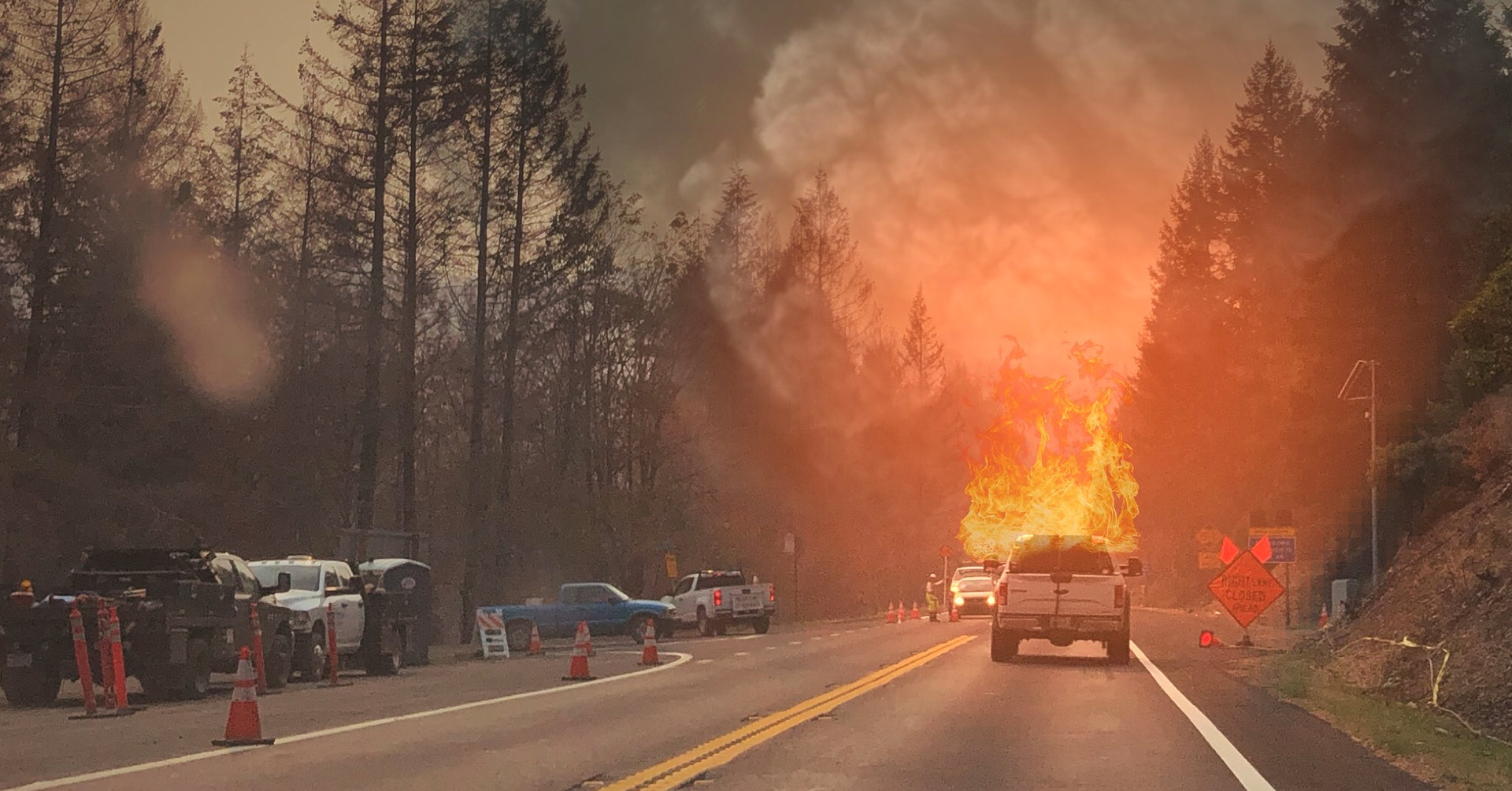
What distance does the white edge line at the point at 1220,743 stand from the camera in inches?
485

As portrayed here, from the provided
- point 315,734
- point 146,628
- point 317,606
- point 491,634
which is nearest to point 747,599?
point 491,634

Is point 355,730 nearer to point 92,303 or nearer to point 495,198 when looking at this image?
point 92,303

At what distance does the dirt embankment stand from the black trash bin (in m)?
15.9

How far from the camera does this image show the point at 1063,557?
28.2m

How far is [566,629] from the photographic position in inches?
1683

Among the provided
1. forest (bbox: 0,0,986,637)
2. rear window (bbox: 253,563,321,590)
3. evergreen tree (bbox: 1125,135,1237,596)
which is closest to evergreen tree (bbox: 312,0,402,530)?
forest (bbox: 0,0,986,637)

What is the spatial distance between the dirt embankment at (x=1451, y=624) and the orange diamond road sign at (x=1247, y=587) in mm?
1366

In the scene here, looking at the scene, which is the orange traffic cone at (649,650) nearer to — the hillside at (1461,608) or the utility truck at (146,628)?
the utility truck at (146,628)

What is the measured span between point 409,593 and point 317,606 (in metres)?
4.06

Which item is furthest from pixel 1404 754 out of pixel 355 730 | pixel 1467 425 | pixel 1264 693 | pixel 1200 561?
pixel 1200 561

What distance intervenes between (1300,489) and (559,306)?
2326cm

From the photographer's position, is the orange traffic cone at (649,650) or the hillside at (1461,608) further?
the orange traffic cone at (649,650)

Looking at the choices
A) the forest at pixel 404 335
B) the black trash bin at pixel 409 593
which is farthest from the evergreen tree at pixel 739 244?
Result: the black trash bin at pixel 409 593

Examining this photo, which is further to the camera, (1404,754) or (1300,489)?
(1300,489)
